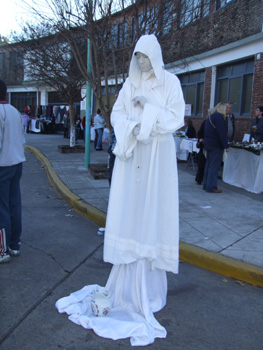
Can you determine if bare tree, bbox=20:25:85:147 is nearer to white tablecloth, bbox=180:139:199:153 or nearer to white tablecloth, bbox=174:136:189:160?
→ white tablecloth, bbox=174:136:189:160

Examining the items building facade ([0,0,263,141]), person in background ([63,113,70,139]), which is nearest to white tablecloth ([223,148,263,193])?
building facade ([0,0,263,141])

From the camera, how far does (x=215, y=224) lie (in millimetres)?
5516

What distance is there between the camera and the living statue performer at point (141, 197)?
2816 mm

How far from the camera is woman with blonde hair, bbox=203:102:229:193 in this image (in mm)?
7520

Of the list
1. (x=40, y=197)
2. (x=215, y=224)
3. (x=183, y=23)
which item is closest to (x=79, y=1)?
(x=183, y=23)

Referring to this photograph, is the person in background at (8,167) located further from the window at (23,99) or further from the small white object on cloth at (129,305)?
the window at (23,99)

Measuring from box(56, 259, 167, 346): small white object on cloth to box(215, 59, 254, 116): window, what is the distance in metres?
10.5

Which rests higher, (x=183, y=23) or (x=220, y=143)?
(x=183, y=23)

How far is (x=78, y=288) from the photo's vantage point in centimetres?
354

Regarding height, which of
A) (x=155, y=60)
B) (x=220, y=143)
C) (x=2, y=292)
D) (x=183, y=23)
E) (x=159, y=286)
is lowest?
(x=2, y=292)

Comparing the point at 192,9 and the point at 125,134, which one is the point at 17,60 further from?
the point at 125,134

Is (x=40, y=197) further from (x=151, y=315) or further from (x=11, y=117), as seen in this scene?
(x=151, y=315)

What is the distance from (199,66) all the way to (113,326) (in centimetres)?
1405

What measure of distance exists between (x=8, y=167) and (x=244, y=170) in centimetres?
617
